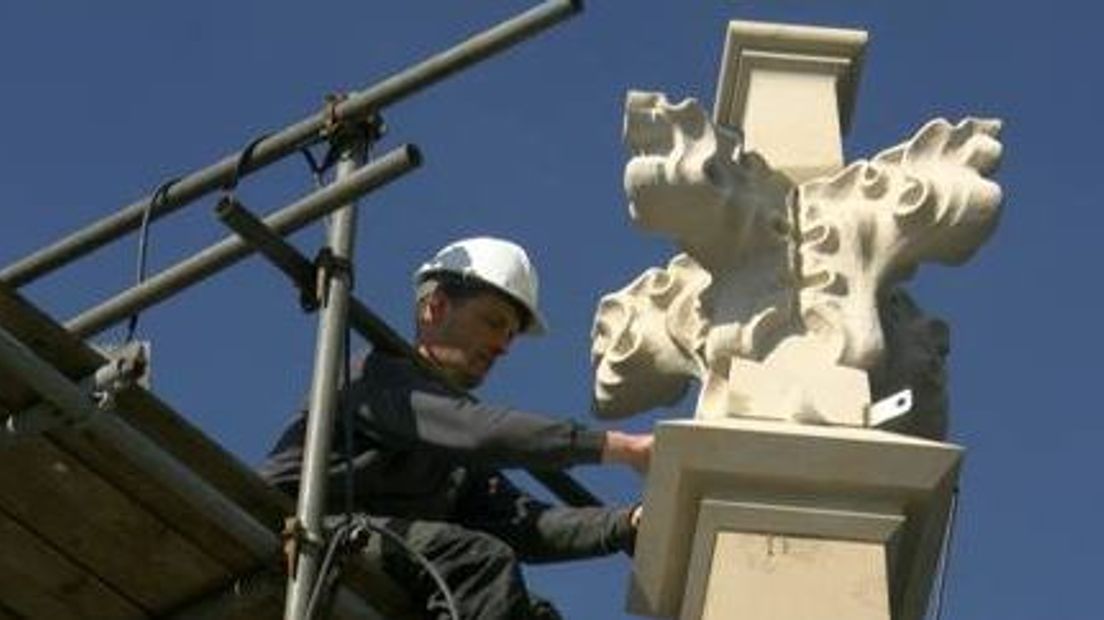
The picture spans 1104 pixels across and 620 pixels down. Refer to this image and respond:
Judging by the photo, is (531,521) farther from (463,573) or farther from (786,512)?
(786,512)

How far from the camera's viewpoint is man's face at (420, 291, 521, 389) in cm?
991

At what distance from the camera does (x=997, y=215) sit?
29.7ft

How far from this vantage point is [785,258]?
9.02 metres

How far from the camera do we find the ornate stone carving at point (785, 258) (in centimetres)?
881

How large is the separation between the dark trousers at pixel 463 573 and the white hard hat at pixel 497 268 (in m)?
1.21

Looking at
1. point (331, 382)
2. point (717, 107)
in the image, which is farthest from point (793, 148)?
point (331, 382)

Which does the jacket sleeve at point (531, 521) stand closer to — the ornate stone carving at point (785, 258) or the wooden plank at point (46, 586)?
the ornate stone carving at point (785, 258)

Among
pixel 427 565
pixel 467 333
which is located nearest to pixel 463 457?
pixel 427 565

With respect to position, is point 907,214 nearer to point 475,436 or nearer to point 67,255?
point 475,436

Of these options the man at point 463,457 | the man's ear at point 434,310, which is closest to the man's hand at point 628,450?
the man at point 463,457

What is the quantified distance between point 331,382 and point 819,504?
1.25 metres

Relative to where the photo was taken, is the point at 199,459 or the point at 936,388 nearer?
the point at 199,459

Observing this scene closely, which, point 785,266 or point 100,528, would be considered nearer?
point 100,528

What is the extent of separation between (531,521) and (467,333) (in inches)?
23.5
